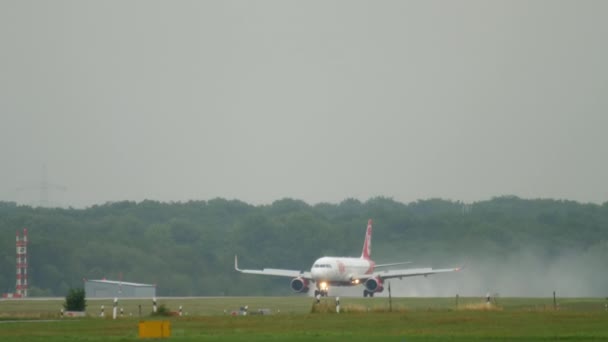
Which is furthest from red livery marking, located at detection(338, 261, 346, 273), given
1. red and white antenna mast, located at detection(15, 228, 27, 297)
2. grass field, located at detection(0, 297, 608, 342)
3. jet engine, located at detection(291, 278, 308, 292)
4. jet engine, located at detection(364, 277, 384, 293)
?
grass field, located at detection(0, 297, 608, 342)

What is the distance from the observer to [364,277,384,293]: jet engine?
95.1 meters

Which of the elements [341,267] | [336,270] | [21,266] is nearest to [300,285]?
[341,267]

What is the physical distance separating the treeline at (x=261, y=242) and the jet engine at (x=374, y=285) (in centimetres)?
2453

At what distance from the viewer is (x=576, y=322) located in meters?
42.4

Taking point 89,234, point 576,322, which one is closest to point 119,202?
point 89,234

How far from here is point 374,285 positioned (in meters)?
95.2

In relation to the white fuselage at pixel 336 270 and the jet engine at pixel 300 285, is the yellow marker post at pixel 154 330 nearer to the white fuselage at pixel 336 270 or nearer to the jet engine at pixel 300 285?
the white fuselage at pixel 336 270

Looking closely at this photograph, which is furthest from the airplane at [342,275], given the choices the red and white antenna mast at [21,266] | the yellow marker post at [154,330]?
the yellow marker post at [154,330]

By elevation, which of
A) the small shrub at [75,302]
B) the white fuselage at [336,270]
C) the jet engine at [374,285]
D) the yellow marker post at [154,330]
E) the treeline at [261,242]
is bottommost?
the yellow marker post at [154,330]

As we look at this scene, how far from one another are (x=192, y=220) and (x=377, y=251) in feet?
163

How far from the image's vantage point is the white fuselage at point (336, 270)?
305ft

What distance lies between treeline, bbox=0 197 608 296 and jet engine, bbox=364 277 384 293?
2453 centimetres

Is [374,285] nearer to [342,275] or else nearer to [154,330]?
[342,275]

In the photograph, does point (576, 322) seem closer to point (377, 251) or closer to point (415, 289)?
point (415, 289)
